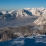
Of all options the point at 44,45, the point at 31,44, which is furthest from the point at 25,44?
the point at 44,45

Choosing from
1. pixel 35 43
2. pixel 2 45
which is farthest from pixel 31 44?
pixel 2 45

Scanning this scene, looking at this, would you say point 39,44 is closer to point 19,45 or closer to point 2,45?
point 19,45

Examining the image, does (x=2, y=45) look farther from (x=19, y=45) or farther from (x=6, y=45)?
(x=19, y=45)

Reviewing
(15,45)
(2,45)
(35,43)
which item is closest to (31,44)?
(35,43)

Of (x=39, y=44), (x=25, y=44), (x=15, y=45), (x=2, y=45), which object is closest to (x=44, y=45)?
(x=39, y=44)

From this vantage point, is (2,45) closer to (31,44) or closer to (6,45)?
(6,45)

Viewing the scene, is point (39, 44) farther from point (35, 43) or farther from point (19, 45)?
point (19, 45)
